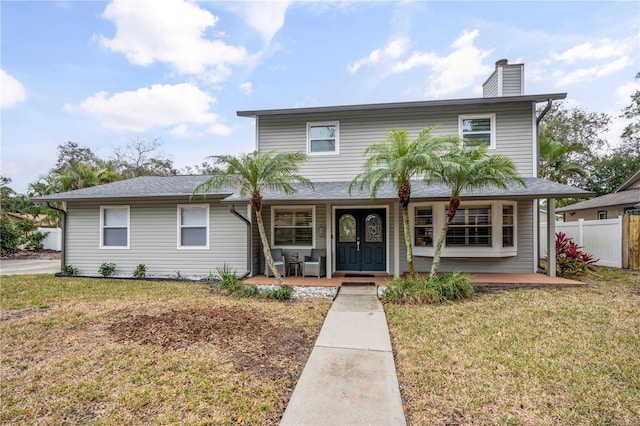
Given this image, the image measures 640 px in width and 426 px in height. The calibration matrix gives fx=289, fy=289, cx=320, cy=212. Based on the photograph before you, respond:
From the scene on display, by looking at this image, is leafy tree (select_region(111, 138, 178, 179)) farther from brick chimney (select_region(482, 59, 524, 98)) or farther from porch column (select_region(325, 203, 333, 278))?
brick chimney (select_region(482, 59, 524, 98))

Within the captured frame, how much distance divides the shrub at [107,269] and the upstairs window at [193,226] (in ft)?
7.91

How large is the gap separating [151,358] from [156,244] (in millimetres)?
6708

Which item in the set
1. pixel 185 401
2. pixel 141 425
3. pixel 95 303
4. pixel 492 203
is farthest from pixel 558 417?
pixel 95 303

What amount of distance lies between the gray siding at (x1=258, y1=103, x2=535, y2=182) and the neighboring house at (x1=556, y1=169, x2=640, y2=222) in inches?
330

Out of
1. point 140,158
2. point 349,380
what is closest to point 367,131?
point 349,380

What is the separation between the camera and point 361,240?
9.35 meters

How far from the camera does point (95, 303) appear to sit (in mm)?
6301

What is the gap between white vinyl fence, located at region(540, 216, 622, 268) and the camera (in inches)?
406

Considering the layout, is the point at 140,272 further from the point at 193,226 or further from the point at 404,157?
the point at 404,157

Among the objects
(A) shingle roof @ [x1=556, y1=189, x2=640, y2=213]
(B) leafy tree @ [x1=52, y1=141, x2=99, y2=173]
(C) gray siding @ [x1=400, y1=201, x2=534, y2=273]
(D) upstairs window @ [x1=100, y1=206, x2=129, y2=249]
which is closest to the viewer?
(C) gray siding @ [x1=400, y1=201, x2=534, y2=273]

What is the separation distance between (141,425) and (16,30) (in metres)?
13.8

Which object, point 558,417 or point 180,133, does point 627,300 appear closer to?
point 558,417

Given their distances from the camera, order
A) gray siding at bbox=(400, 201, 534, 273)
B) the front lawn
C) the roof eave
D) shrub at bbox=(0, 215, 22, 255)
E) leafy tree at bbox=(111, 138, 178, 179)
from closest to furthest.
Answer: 1. the front lawn
2. the roof eave
3. gray siding at bbox=(400, 201, 534, 273)
4. shrub at bbox=(0, 215, 22, 255)
5. leafy tree at bbox=(111, 138, 178, 179)

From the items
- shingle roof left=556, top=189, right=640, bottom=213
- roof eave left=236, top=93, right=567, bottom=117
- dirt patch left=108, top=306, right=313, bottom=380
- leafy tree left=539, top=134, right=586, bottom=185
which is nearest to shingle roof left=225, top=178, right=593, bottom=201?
roof eave left=236, top=93, right=567, bottom=117
